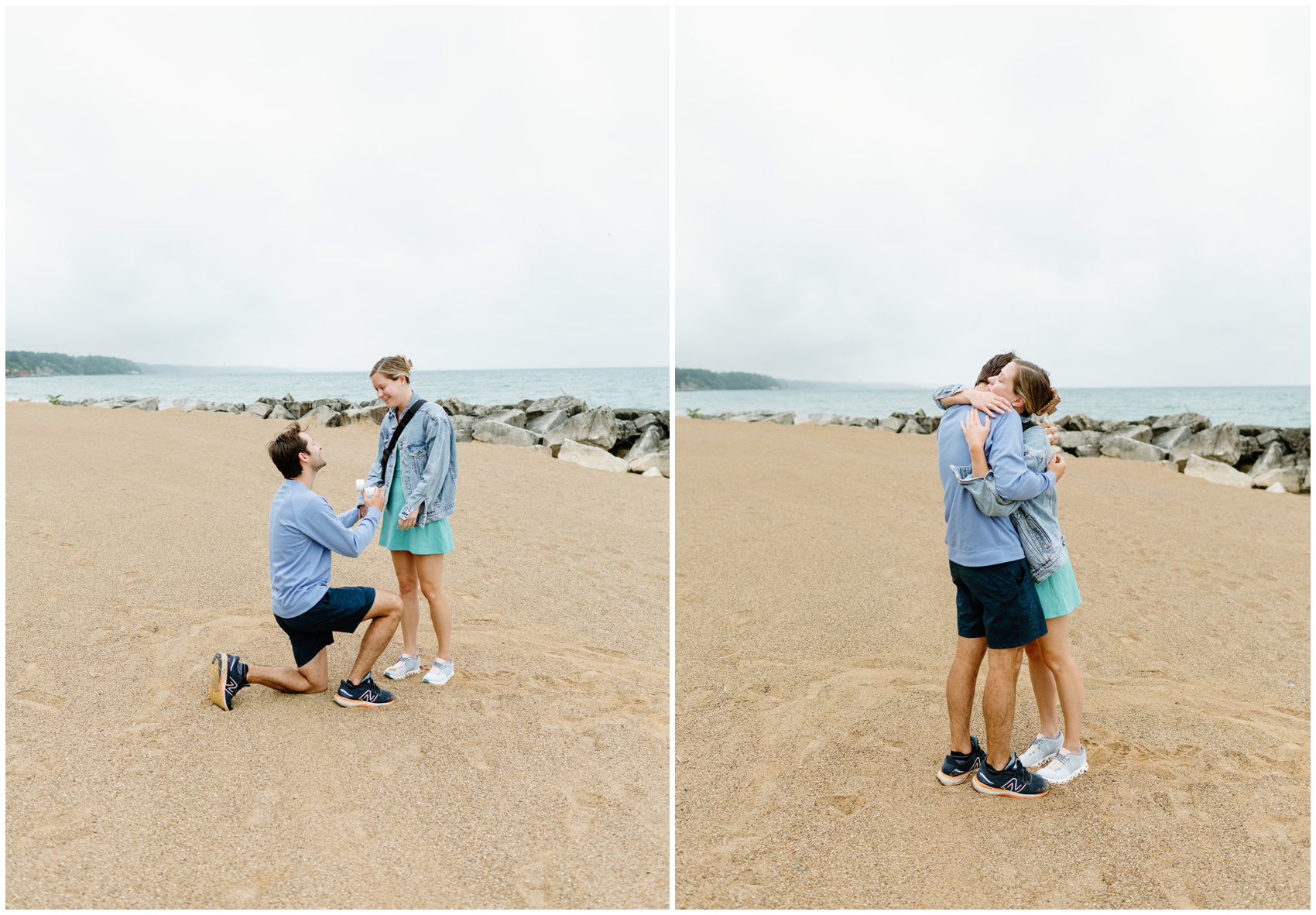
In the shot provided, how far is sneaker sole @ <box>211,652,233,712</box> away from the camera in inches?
146

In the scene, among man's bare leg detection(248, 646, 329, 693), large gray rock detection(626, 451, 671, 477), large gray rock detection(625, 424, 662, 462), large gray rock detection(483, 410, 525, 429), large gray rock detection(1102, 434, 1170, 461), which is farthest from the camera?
large gray rock detection(483, 410, 525, 429)

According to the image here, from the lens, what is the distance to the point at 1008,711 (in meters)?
3.14

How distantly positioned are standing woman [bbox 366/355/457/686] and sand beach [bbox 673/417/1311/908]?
5.38ft

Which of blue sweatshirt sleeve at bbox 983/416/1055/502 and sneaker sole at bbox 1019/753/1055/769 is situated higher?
blue sweatshirt sleeve at bbox 983/416/1055/502

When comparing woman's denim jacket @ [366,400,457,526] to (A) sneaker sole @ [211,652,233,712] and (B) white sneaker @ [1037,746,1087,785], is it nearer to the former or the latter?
(A) sneaker sole @ [211,652,233,712]

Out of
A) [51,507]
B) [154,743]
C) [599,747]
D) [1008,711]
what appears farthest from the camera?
[51,507]

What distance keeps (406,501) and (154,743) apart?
1539mm

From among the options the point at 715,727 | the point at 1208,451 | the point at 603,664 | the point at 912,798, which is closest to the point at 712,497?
the point at 603,664

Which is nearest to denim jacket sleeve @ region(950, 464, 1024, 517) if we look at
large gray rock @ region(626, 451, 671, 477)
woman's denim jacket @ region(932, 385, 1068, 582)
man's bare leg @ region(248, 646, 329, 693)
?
woman's denim jacket @ region(932, 385, 1068, 582)

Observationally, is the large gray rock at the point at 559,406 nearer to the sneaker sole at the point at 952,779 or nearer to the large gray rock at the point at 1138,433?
the large gray rock at the point at 1138,433

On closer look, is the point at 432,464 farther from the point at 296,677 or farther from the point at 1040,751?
the point at 1040,751

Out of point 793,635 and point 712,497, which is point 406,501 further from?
point 712,497

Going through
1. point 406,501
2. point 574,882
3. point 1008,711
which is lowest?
point 574,882

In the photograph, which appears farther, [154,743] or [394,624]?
[394,624]
